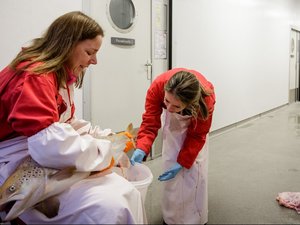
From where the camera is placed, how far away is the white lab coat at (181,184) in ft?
5.33

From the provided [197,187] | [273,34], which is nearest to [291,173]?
[197,187]

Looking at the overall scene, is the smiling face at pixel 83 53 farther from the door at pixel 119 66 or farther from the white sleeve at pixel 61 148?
the door at pixel 119 66

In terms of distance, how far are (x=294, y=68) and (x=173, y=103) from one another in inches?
281

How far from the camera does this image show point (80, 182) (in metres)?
1.08

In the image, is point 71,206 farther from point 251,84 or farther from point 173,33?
point 251,84

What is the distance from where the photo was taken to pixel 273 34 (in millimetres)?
5984

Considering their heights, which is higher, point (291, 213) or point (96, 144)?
point (96, 144)

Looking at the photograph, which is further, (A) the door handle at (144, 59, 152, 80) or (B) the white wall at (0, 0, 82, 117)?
(A) the door handle at (144, 59, 152, 80)

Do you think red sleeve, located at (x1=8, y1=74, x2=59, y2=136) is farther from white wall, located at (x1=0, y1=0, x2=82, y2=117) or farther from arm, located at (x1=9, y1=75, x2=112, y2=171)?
white wall, located at (x1=0, y1=0, x2=82, y2=117)

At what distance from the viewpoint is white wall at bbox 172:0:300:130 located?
11.2 feet

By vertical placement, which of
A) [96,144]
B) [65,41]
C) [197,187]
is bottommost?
[197,187]

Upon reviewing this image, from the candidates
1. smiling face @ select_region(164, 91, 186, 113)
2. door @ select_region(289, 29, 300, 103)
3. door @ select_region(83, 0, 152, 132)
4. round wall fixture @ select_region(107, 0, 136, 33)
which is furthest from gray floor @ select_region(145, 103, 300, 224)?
door @ select_region(289, 29, 300, 103)

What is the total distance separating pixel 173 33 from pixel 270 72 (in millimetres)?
3600

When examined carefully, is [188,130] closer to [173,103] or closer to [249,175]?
[173,103]
